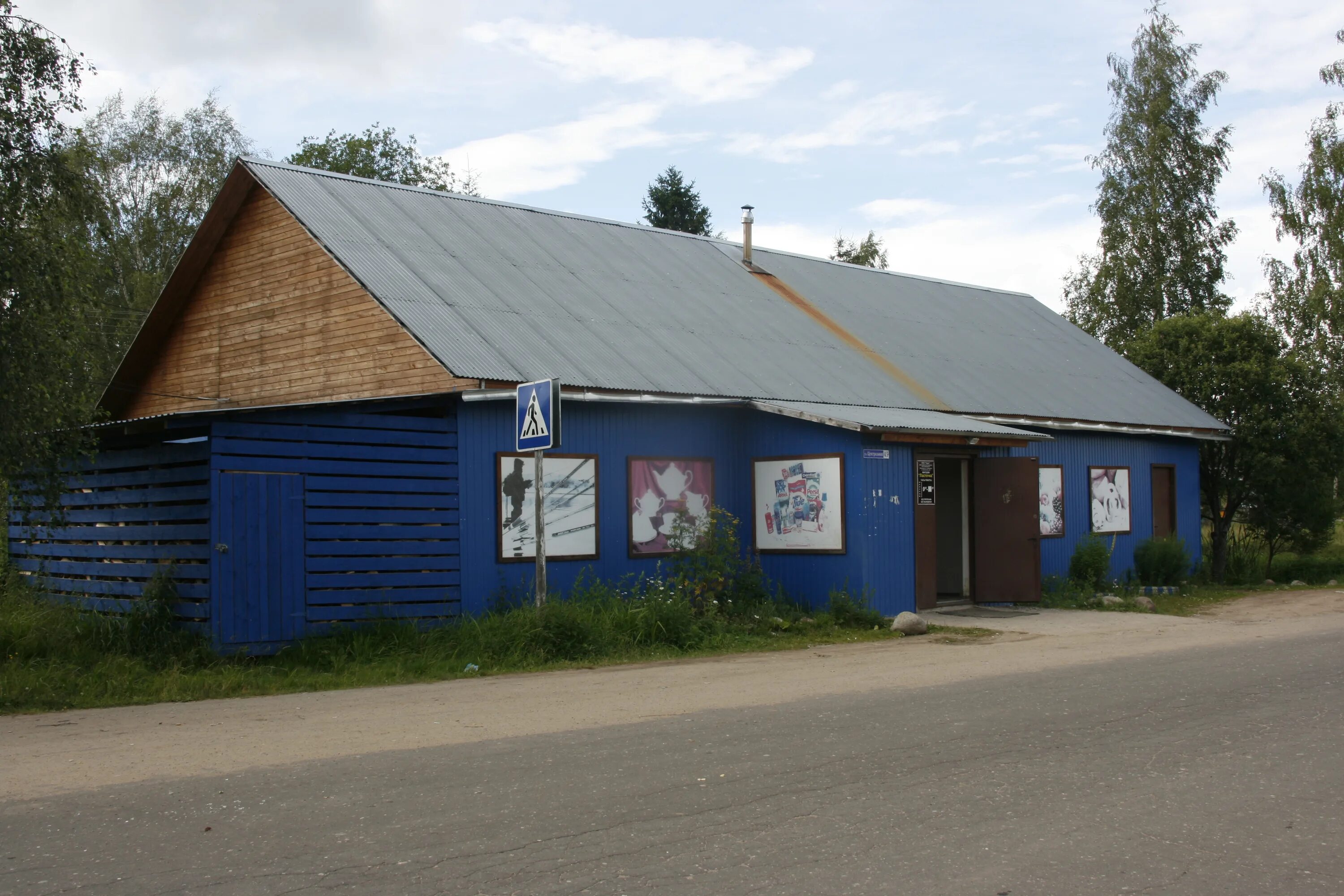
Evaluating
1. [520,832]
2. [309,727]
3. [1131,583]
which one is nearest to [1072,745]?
[520,832]

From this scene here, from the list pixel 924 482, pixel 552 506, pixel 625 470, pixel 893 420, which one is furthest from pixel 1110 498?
pixel 552 506

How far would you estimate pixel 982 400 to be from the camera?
67.9 feet

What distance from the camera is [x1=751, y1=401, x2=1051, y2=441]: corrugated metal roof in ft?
51.6

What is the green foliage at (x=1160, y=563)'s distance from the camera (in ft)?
74.1

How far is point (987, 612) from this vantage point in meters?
17.6

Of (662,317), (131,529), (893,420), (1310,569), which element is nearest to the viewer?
(131,529)

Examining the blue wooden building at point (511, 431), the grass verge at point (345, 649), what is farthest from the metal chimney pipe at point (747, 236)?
the grass verge at point (345, 649)

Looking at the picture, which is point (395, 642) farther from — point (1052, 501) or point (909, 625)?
point (1052, 501)

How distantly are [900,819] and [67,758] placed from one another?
520cm

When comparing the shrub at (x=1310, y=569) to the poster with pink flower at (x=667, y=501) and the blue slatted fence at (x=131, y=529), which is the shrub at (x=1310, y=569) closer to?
the poster with pink flower at (x=667, y=501)


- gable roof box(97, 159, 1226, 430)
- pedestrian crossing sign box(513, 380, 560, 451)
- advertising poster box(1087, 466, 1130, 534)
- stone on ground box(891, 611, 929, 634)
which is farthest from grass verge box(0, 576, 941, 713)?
advertising poster box(1087, 466, 1130, 534)

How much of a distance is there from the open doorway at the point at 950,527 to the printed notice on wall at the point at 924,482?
2.72m

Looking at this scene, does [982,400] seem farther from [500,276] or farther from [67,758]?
[67,758]

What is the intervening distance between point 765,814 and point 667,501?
34.1ft
